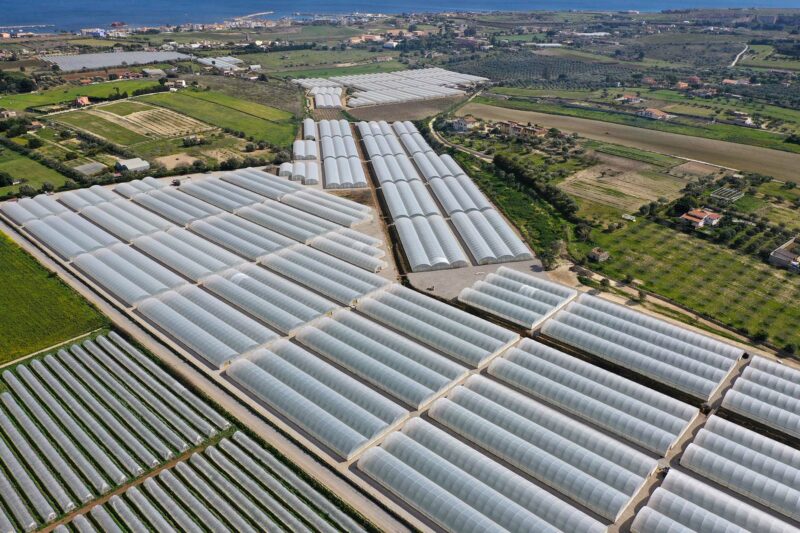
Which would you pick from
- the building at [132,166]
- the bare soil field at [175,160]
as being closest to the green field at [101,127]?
the bare soil field at [175,160]

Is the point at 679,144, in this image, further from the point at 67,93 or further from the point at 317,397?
the point at 67,93

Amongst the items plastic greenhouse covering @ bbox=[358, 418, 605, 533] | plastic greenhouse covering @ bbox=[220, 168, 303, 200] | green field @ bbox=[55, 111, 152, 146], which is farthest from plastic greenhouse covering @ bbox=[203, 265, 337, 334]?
green field @ bbox=[55, 111, 152, 146]

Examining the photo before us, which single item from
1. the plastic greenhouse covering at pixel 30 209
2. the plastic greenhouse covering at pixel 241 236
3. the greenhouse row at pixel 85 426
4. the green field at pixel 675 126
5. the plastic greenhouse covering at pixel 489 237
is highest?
the green field at pixel 675 126

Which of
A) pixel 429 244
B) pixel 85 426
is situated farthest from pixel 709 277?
pixel 85 426

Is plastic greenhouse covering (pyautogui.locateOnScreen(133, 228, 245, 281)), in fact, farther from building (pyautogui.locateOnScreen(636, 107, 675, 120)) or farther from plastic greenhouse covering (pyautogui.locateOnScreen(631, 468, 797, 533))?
building (pyautogui.locateOnScreen(636, 107, 675, 120))

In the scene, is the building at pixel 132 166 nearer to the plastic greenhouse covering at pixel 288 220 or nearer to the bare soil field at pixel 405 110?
the plastic greenhouse covering at pixel 288 220
